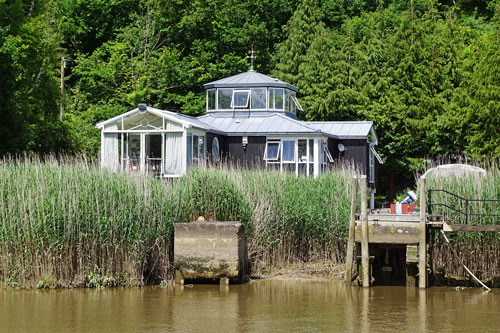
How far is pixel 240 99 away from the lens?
36.2 metres

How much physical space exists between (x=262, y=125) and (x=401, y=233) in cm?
1555

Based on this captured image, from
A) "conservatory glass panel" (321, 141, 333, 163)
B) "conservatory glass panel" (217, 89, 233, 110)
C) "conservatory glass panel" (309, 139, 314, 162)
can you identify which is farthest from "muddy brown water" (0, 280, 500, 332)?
"conservatory glass panel" (217, 89, 233, 110)

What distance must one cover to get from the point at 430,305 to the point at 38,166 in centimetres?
994

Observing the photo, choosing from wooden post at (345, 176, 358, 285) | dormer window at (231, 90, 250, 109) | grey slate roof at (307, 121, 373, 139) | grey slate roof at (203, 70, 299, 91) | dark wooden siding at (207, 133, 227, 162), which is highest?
grey slate roof at (203, 70, 299, 91)

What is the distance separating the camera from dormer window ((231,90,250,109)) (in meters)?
36.1

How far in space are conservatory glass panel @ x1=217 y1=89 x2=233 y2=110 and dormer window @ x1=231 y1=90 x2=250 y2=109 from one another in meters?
0.23

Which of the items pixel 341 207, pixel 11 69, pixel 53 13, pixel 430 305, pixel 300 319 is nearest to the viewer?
pixel 300 319

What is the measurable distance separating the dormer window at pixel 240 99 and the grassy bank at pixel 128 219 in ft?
47.7

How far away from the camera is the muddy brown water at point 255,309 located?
15.2m

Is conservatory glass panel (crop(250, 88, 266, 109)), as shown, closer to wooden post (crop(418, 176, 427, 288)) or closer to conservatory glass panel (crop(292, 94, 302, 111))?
conservatory glass panel (crop(292, 94, 302, 111))

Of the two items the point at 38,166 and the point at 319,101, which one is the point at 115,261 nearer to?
the point at 38,166

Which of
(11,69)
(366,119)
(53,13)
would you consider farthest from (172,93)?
(11,69)

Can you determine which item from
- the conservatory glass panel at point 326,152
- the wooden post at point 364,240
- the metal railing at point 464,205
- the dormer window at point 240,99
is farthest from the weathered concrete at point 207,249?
the dormer window at point 240,99

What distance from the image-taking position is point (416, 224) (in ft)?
62.9
